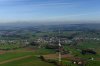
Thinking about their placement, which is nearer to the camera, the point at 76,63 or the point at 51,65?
the point at 51,65

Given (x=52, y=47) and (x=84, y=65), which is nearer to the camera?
(x=84, y=65)

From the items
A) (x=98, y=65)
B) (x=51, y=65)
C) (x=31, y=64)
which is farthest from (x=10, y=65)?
(x=98, y=65)

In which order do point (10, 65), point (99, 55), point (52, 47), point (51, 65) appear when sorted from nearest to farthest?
point (51, 65), point (10, 65), point (99, 55), point (52, 47)

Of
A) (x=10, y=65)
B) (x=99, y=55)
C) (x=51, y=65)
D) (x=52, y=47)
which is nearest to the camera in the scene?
(x=51, y=65)

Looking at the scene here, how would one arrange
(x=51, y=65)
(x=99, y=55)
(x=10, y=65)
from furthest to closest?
1. (x=99, y=55)
2. (x=10, y=65)
3. (x=51, y=65)

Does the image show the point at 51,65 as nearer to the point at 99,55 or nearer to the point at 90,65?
the point at 90,65

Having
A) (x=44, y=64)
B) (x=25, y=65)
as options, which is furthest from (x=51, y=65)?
(x=25, y=65)

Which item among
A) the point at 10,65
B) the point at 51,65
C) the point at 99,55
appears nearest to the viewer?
the point at 51,65

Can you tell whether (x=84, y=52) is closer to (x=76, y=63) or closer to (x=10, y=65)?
(x=76, y=63)
